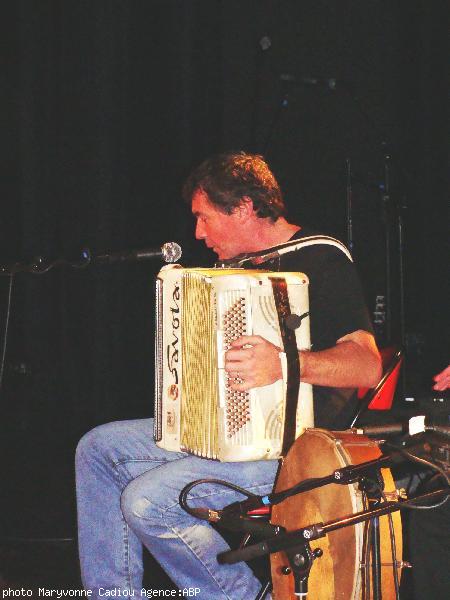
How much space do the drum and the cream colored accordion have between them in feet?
0.37

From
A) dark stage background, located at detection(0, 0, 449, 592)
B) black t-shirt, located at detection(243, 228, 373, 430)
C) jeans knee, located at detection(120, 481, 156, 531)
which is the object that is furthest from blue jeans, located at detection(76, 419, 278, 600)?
dark stage background, located at detection(0, 0, 449, 592)

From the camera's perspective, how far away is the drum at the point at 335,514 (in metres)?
1.89

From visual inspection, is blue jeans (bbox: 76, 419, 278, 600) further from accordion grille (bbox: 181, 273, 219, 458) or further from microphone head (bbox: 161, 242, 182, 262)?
microphone head (bbox: 161, 242, 182, 262)

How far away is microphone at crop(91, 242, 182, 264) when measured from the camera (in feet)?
7.94

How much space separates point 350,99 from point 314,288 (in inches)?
103

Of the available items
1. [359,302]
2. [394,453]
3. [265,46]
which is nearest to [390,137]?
[265,46]

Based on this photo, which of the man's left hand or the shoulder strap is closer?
the man's left hand

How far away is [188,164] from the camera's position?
4359mm

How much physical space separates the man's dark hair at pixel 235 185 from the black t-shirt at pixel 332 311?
314 mm

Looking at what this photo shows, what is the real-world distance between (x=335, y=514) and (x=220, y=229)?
1091mm

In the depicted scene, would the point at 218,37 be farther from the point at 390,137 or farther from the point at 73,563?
the point at 73,563

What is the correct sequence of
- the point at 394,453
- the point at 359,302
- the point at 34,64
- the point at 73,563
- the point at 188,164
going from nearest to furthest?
the point at 394,453
the point at 359,302
the point at 73,563
the point at 188,164
the point at 34,64

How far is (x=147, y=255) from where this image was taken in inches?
99.0

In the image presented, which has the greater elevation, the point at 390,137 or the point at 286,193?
the point at 390,137
